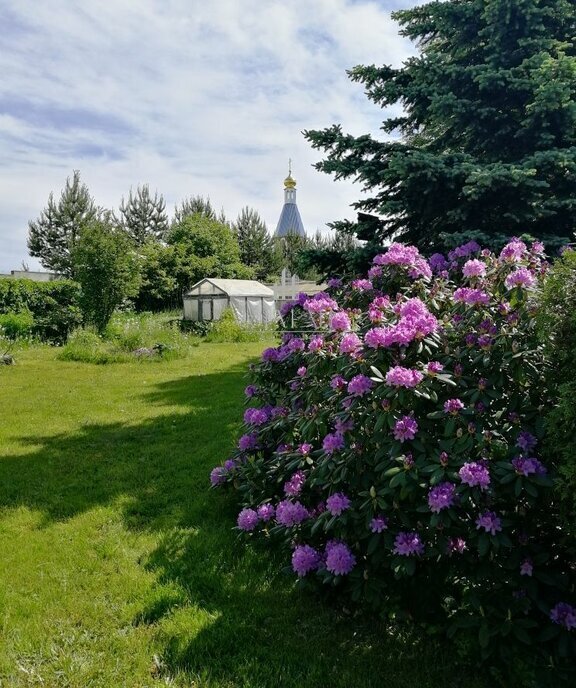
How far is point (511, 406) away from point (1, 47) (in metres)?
6.24

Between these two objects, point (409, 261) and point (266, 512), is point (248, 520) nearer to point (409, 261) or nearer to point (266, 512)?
point (266, 512)

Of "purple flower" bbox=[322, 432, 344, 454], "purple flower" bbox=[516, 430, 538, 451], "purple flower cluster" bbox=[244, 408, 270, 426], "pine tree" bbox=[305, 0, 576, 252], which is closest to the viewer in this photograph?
"purple flower" bbox=[516, 430, 538, 451]

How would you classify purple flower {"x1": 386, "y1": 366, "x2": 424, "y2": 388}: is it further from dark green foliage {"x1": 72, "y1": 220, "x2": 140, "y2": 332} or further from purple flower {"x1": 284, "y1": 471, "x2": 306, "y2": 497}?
dark green foliage {"x1": 72, "y1": 220, "x2": 140, "y2": 332}

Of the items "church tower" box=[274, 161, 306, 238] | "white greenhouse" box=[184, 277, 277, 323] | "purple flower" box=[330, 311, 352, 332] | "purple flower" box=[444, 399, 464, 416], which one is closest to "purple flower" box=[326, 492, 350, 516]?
"purple flower" box=[444, 399, 464, 416]

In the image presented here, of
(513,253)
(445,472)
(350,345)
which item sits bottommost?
(445,472)

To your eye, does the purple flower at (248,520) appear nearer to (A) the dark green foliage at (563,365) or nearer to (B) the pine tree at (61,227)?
(A) the dark green foliage at (563,365)

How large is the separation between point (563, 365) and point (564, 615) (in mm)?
992

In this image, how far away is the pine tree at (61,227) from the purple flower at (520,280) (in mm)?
31824

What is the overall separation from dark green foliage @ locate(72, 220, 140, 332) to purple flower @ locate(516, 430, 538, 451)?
13934 millimetres

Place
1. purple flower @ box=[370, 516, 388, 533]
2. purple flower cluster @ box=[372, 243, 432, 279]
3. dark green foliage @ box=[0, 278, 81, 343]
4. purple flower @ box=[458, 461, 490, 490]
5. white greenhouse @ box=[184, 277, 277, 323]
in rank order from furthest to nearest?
white greenhouse @ box=[184, 277, 277, 323] < dark green foliage @ box=[0, 278, 81, 343] < purple flower cluster @ box=[372, 243, 432, 279] < purple flower @ box=[370, 516, 388, 533] < purple flower @ box=[458, 461, 490, 490]

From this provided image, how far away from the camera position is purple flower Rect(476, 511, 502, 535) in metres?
1.93

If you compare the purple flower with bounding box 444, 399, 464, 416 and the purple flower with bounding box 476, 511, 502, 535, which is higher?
the purple flower with bounding box 444, 399, 464, 416

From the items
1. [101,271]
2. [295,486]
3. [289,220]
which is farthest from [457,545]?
[289,220]

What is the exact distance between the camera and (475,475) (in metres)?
1.91
